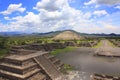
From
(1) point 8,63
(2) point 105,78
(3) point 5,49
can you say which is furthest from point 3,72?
(3) point 5,49

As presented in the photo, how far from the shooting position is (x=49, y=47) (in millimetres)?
65250

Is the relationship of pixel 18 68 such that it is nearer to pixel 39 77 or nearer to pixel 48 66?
pixel 39 77

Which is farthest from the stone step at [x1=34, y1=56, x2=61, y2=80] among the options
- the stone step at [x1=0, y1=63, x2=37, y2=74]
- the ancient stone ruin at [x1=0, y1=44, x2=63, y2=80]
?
the stone step at [x1=0, y1=63, x2=37, y2=74]

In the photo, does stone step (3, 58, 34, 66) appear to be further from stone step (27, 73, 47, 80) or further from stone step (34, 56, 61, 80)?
stone step (27, 73, 47, 80)

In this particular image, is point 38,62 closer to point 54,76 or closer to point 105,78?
point 54,76

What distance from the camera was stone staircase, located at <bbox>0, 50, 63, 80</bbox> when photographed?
2303 centimetres

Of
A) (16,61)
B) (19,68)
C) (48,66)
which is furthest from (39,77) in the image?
(16,61)

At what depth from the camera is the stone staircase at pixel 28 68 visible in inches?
907

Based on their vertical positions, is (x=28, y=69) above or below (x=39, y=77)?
above

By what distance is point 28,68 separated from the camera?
23750 mm

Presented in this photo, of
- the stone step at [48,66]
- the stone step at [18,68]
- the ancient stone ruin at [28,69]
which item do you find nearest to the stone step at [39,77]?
the ancient stone ruin at [28,69]

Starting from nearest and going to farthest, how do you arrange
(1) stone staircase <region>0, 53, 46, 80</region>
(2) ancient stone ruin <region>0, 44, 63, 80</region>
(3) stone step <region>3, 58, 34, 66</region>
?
(1) stone staircase <region>0, 53, 46, 80</region> → (2) ancient stone ruin <region>0, 44, 63, 80</region> → (3) stone step <region>3, 58, 34, 66</region>

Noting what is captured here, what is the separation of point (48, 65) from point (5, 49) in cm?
2978

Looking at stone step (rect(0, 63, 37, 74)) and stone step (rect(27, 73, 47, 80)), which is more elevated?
stone step (rect(0, 63, 37, 74))
